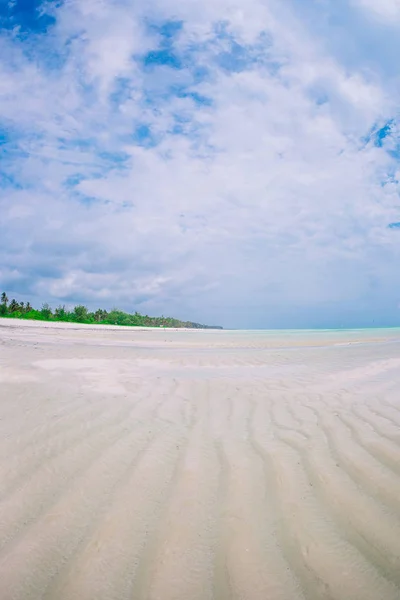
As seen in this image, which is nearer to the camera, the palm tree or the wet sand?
the wet sand

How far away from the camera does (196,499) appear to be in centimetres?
235

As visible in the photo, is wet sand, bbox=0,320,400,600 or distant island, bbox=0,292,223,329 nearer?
wet sand, bbox=0,320,400,600

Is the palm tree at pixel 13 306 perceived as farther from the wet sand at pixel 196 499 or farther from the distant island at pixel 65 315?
the wet sand at pixel 196 499

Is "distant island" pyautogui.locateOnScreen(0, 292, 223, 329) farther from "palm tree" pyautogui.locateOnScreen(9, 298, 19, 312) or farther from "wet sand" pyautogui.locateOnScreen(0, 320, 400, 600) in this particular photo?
"wet sand" pyautogui.locateOnScreen(0, 320, 400, 600)

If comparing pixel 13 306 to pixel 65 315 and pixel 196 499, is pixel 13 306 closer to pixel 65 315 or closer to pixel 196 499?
pixel 65 315

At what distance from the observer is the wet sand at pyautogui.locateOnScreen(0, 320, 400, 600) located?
64.4 inches

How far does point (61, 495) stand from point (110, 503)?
1.20 feet

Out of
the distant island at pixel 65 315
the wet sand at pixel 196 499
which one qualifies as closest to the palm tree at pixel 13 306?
the distant island at pixel 65 315

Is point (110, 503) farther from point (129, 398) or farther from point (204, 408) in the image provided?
point (129, 398)

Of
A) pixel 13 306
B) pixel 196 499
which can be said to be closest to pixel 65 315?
pixel 13 306

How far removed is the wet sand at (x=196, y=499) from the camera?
1.63 metres

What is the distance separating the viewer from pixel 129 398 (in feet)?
16.5

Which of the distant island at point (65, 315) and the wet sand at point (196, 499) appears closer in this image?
the wet sand at point (196, 499)

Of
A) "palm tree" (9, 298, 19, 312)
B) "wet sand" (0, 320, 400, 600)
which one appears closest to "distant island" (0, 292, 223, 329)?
"palm tree" (9, 298, 19, 312)
